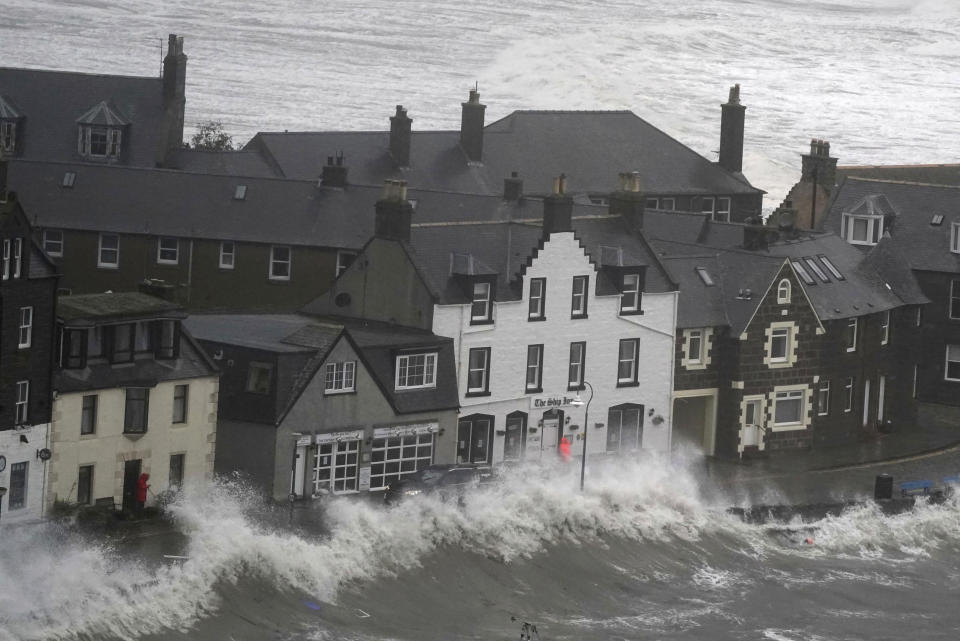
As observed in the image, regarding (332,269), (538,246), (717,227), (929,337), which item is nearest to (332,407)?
(538,246)

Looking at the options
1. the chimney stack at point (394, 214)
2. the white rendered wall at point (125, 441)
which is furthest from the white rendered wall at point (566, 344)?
the white rendered wall at point (125, 441)

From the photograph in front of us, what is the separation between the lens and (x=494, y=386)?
71.9m

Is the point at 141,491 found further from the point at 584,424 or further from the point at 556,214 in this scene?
the point at 556,214

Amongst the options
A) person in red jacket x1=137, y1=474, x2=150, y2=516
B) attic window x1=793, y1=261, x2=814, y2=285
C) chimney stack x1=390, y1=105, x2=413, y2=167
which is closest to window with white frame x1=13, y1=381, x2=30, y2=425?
person in red jacket x1=137, y1=474, x2=150, y2=516

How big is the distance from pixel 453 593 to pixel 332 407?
23.2ft

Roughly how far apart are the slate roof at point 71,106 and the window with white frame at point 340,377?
3328 centimetres

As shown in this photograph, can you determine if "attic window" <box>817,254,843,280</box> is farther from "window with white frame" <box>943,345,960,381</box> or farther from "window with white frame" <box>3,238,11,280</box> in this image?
"window with white frame" <box>3,238,11,280</box>

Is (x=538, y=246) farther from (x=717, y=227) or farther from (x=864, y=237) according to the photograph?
(x=864, y=237)

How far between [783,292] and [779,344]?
73.6 inches

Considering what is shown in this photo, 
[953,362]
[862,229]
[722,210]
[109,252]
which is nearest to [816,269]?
[862,229]

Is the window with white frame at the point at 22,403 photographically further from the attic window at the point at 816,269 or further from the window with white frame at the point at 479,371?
the attic window at the point at 816,269

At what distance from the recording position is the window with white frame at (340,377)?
65938mm

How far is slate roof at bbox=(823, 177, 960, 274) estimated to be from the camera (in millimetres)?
88688

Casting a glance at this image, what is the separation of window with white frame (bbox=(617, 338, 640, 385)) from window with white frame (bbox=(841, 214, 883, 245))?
61.2 feet
